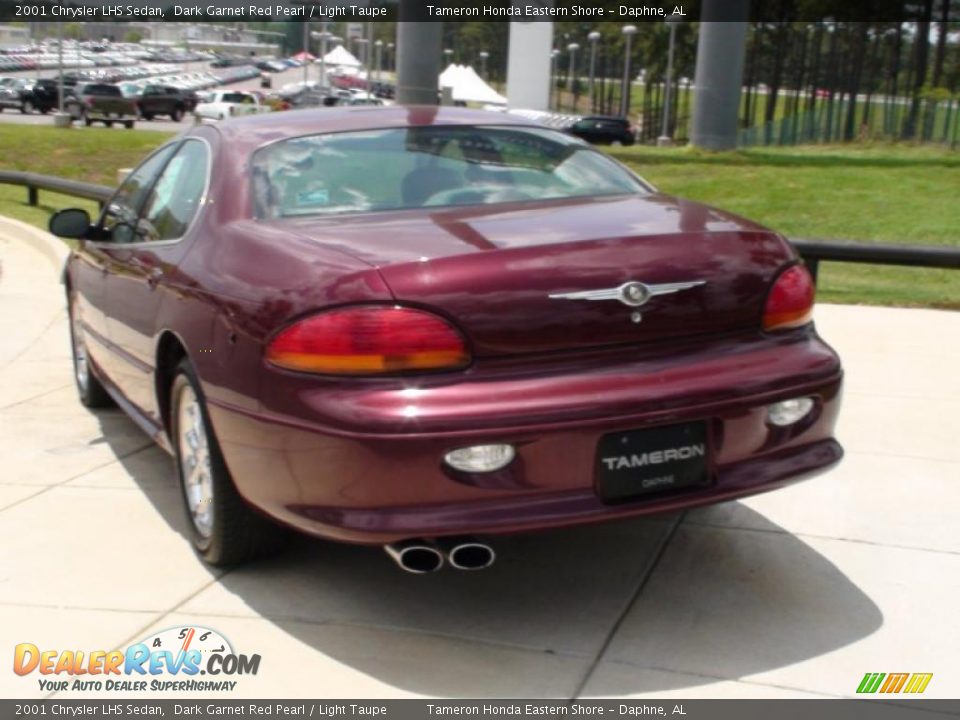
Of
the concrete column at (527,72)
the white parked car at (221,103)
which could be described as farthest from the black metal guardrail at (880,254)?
the concrete column at (527,72)

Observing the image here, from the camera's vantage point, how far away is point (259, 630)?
4.11 meters

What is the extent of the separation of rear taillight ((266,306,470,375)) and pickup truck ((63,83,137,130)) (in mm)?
45541

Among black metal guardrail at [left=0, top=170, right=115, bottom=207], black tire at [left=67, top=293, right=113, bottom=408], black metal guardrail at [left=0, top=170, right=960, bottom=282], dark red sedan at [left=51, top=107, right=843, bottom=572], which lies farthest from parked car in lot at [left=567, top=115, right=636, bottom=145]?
dark red sedan at [left=51, top=107, right=843, bottom=572]

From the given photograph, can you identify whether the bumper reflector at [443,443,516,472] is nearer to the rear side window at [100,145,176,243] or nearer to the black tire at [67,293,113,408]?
the rear side window at [100,145,176,243]

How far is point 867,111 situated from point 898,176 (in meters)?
15.0

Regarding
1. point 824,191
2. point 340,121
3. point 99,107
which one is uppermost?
point 340,121

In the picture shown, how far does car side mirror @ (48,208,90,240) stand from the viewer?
5957mm

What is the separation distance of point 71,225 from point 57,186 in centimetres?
1083

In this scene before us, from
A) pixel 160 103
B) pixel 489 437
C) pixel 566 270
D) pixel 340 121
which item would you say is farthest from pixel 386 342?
pixel 160 103

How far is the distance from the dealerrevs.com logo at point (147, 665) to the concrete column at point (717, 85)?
22874 millimetres

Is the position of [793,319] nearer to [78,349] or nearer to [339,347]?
[339,347]

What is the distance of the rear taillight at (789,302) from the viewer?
4168 mm

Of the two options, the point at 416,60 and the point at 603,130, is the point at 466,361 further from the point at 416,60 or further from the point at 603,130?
the point at 603,130

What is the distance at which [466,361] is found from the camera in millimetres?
3736
